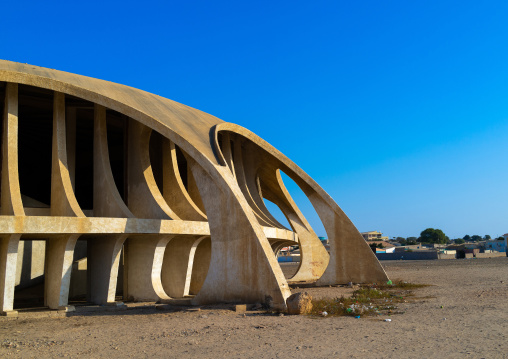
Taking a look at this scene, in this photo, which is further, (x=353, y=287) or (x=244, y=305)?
(x=353, y=287)

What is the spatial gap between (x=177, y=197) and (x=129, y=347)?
917 centimetres

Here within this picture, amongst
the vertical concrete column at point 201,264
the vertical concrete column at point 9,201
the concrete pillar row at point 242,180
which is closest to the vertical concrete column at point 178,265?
the vertical concrete column at point 201,264

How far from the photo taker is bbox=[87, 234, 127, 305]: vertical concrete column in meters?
15.0

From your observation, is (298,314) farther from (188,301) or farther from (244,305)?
(188,301)

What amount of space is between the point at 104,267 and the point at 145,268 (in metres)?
1.26

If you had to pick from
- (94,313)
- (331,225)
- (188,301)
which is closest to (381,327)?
(188,301)

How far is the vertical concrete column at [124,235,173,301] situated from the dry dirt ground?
102 inches

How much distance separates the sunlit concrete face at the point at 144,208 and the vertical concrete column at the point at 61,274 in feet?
0.09

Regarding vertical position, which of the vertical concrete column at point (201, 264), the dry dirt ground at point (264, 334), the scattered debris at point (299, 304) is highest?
the vertical concrete column at point (201, 264)

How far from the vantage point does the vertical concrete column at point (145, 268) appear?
1556cm

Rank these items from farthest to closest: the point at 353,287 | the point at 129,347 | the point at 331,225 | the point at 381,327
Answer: the point at 331,225 → the point at 353,287 → the point at 381,327 → the point at 129,347

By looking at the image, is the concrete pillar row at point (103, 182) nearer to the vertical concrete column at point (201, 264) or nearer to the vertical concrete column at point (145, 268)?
the vertical concrete column at point (145, 268)

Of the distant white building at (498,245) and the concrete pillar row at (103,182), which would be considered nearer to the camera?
the concrete pillar row at (103,182)

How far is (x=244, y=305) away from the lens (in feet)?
40.1
